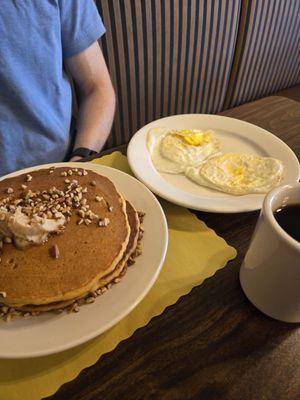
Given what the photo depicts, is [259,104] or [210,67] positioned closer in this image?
[259,104]

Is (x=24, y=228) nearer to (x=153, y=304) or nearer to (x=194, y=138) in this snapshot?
(x=153, y=304)

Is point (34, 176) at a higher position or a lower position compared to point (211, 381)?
higher

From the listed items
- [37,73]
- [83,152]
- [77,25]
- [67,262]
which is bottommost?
[83,152]

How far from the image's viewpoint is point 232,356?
548 millimetres

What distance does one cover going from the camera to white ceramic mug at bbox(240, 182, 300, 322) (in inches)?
20.1

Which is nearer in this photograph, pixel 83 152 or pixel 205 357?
pixel 205 357

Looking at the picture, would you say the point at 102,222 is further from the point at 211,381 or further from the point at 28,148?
the point at 28,148

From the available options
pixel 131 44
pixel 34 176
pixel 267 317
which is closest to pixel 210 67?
pixel 131 44

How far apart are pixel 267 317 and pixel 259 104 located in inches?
36.0

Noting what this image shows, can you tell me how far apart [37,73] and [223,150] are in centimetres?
65

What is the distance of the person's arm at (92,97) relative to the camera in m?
1.20

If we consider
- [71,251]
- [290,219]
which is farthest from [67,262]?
[290,219]

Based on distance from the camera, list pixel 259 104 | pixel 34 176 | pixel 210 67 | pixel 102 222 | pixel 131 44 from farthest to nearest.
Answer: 1. pixel 210 67
2. pixel 131 44
3. pixel 259 104
4. pixel 34 176
5. pixel 102 222

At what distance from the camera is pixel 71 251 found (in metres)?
0.60
